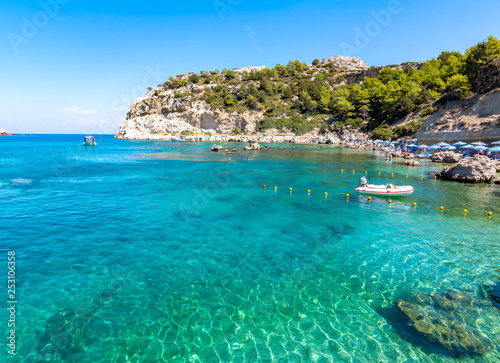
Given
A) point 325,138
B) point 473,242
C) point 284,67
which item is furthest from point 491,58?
point 284,67

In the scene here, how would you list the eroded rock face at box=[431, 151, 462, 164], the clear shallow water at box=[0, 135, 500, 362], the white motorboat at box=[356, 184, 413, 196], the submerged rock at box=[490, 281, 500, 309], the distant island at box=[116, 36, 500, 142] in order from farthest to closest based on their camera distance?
the distant island at box=[116, 36, 500, 142], the eroded rock face at box=[431, 151, 462, 164], the white motorboat at box=[356, 184, 413, 196], the submerged rock at box=[490, 281, 500, 309], the clear shallow water at box=[0, 135, 500, 362]

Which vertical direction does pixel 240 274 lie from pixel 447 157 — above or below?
below

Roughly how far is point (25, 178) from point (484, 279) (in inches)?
1579

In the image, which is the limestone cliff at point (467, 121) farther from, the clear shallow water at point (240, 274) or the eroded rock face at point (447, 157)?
the clear shallow water at point (240, 274)

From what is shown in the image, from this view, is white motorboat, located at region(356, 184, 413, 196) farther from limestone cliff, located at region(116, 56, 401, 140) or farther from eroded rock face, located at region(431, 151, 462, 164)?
limestone cliff, located at region(116, 56, 401, 140)

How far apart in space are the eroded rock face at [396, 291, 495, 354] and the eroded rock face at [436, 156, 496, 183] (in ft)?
82.6

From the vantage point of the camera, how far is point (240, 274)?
10328 mm

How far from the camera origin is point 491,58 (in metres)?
51.1

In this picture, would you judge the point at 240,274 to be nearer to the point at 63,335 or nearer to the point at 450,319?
the point at 63,335

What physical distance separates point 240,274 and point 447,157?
145 feet

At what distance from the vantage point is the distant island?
51.3 metres

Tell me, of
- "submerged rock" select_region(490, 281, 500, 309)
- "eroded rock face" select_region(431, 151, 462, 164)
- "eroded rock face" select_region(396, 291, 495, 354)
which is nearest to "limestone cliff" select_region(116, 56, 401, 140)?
"eroded rock face" select_region(431, 151, 462, 164)

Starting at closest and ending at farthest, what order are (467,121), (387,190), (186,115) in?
(387,190) → (467,121) → (186,115)

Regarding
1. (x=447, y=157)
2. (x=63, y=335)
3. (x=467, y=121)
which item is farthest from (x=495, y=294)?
(x=467, y=121)
